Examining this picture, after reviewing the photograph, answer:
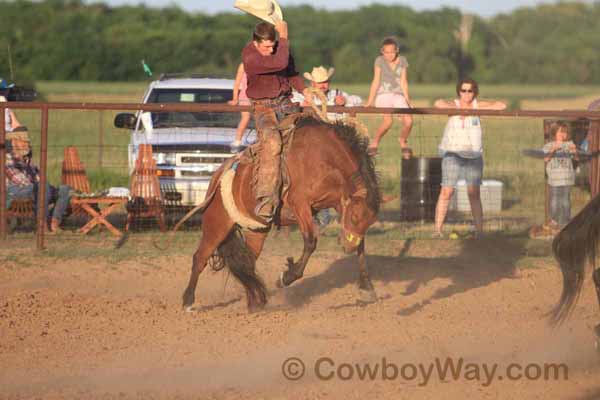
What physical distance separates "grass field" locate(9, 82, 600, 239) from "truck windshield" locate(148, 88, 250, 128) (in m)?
0.74

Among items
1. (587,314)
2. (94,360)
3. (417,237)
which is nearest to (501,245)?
(417,237)

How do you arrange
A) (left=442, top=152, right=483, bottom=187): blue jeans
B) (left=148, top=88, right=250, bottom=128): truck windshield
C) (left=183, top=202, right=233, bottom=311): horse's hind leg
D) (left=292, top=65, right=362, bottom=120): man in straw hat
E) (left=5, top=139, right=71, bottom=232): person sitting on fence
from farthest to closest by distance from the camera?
(left=148, top=88, right=250, bottom=128): truck windshield
(left=442, top=152, right=483, bottom=187): blue jeans
(left=5, top=139, right=71, bottom=232): person sitting on fence
(left=292, top=65, right=362, bottom=120): man in straw hat
(left=183, top=202, right=233, bottom=311): horse's hind leg

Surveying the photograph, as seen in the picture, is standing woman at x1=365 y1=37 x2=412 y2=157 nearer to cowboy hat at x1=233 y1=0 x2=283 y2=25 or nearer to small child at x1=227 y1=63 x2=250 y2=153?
small child at x1=227 y1=63 x2=250 y2=153

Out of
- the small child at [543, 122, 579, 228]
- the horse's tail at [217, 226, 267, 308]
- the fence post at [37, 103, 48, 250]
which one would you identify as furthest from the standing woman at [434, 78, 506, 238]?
the fence post at [37, 103, 48, 250]

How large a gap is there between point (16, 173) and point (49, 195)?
51 centimetres

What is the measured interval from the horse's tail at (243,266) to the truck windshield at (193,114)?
429 cm

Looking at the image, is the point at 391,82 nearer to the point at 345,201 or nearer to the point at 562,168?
the point at 562,168

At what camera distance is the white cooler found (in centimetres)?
1341

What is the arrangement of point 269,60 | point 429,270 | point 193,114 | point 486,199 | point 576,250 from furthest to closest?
1. point 486,199
2. point 193,114
3. point 429,270
4. point 269,60
5. point 576,250

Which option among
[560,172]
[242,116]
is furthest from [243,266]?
[560,172]

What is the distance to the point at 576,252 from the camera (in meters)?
6.66

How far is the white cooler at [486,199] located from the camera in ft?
44.0

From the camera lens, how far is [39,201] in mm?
10766

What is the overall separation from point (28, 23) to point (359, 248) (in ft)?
143
